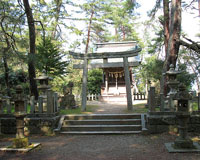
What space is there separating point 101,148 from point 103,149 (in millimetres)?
121

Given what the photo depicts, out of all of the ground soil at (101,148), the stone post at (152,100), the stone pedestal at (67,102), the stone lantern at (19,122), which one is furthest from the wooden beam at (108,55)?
the stone lantern at (19,122)

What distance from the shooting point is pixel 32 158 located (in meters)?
4.98

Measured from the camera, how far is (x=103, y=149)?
222 inches

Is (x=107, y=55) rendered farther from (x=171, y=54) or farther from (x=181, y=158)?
(x=181, y=158)

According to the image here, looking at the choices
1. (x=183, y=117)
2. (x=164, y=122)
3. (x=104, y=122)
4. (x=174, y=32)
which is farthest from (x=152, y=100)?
(x=174, y=32)

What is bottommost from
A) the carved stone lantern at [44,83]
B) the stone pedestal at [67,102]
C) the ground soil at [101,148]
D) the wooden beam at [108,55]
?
the ground soil at [101,148]

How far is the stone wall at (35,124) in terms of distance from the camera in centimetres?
780

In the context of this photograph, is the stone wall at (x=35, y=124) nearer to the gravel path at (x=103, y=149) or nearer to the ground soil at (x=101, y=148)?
the ground soil at (x=101, y=148)

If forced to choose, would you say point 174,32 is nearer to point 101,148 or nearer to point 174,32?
point 174,32

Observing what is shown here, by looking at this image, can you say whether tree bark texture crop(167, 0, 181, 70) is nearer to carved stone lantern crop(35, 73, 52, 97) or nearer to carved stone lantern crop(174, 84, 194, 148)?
carved stone lantern crop(174, 84, 194, 148)

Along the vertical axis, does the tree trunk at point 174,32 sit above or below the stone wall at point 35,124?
above

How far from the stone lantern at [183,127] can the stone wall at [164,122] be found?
5.19ft

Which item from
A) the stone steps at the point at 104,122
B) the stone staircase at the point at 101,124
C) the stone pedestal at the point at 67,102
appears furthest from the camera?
the stone pedestal at the point at 67,102

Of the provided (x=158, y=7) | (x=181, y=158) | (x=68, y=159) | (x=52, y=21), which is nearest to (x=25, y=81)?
(x=52, y=21)
